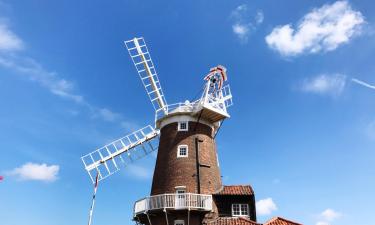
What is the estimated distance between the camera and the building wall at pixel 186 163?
91.7ft

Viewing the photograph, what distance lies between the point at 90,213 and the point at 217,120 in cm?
1370

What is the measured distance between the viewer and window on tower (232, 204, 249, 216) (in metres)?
27.5

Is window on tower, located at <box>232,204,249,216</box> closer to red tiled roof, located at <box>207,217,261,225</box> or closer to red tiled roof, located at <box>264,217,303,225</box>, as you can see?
red tiled roof, located at <box>207,217,261,225</box>

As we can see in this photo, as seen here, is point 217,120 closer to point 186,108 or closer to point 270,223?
point 186,108

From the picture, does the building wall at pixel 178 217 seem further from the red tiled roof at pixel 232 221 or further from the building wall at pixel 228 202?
the building wall at pixel 228 202

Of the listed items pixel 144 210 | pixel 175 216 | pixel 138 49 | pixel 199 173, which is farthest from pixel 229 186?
pixel 138 49

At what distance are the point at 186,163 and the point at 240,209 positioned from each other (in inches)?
227

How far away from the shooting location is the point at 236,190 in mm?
28297

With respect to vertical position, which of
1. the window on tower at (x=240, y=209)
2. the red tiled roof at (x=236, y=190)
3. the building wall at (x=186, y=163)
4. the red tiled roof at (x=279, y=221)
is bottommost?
the red tiled roof at (x=279, y=221)

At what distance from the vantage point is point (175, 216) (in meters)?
26.2

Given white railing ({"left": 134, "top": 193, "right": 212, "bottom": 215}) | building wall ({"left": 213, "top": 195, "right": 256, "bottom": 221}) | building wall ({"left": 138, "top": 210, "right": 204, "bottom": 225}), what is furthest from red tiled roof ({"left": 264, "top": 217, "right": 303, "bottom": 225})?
building wall ({"left": 138, "top": 210, "right": 204, "bottom": 225})

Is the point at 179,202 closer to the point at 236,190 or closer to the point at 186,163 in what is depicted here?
the point at 186,163

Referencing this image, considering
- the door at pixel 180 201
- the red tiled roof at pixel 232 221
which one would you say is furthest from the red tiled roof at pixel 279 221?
the door at pixel 180 201

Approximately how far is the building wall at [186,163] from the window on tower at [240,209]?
2161 millimetres
